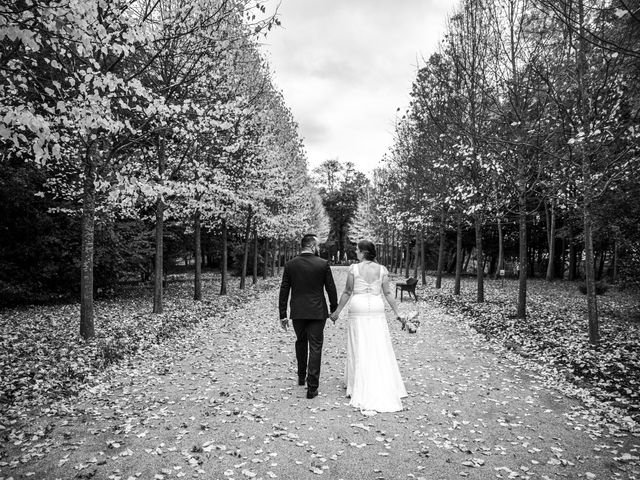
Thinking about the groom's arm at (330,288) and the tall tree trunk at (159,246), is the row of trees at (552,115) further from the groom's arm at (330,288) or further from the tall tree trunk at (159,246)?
the tall tree trunk at (159,246)

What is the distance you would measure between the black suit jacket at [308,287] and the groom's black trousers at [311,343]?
5.8 inches

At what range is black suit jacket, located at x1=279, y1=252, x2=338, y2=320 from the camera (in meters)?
6.72

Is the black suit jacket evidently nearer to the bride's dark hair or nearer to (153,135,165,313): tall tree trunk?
the bride's dark hair

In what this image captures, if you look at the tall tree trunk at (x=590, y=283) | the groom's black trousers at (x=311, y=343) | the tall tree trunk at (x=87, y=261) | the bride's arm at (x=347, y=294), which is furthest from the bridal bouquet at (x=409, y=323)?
the tall tree trunk at (x=87, y=261)

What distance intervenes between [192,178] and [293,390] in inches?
392

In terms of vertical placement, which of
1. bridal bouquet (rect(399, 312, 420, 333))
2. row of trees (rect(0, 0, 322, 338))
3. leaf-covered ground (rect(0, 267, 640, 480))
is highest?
row of trees (rect(0, 0, 322, 338))

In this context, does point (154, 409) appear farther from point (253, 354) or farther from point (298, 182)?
point (298, 182)

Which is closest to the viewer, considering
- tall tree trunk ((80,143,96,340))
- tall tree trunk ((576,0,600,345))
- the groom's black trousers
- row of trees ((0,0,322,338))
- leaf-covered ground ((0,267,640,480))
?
leaf-covered ground ((0,267,640,480))

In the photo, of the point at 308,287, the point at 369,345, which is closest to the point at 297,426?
the point at 369,345

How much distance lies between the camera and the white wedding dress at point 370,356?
6238 mm

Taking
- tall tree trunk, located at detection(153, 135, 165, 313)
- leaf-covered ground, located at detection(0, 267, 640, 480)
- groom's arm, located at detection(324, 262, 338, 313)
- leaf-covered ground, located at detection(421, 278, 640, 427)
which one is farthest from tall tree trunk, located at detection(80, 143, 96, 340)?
leaf-covered ground, located at detection(421, 278, 640, 427)

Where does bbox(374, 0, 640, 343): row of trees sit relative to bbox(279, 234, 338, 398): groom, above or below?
above

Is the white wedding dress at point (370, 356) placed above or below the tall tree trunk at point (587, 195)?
below

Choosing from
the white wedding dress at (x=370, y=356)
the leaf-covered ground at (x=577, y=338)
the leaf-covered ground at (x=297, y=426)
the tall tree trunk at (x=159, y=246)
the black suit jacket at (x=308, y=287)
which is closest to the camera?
the leaf-covered ground at (x=297, y=426)
